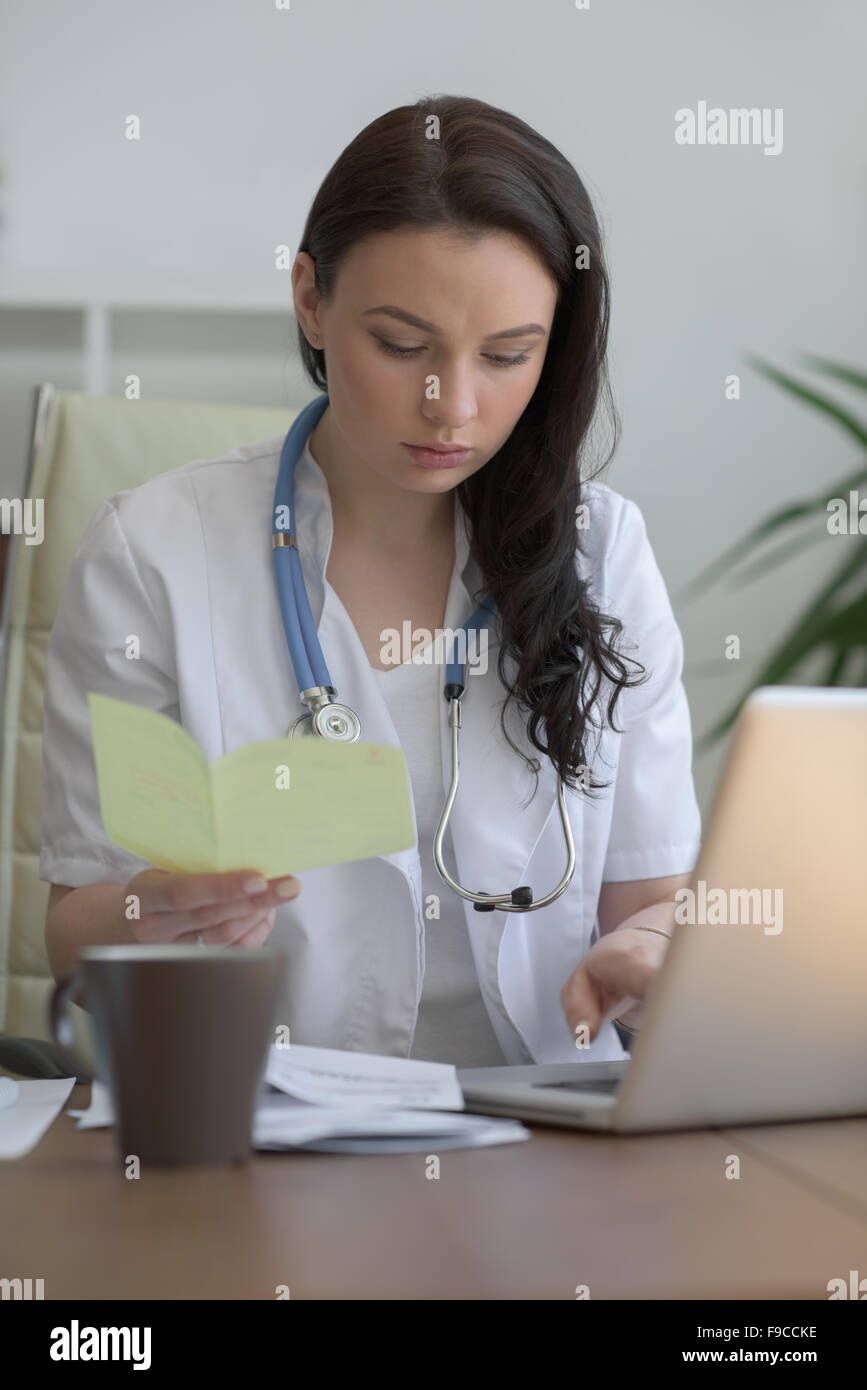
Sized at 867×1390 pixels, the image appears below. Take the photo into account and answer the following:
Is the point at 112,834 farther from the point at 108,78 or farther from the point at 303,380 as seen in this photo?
the point at 108,78

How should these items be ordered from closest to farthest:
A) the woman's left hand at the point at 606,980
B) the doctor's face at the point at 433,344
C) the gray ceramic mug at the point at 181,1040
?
the gray ceramic mug at the point at 181,1040, the woman's left hand at the point at 606,980, the doctor's face at the point at 433,344

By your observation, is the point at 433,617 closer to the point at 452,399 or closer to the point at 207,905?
the point at 452,399

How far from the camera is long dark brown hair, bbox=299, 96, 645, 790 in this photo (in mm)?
1136

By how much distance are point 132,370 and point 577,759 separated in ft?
4.17

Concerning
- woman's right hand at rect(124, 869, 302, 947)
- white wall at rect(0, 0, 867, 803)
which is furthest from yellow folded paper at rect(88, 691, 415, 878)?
white wall at rect(0, 0, 867, 803)

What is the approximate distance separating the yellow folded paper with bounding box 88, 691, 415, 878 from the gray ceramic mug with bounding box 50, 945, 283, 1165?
12 centimetres

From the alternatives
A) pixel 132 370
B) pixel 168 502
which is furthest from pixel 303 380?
pixel 168 502

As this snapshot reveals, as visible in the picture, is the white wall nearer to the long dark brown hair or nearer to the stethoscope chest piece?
the long dark brown hair

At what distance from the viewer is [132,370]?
2.18 metres

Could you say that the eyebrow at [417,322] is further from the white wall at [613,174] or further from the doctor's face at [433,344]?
the white wall at [613,174]

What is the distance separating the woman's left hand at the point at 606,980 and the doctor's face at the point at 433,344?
462mm

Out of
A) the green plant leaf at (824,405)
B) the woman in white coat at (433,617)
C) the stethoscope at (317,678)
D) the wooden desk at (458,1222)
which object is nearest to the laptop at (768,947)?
the wooden desk at (458,1222)

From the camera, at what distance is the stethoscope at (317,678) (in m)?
1.14
